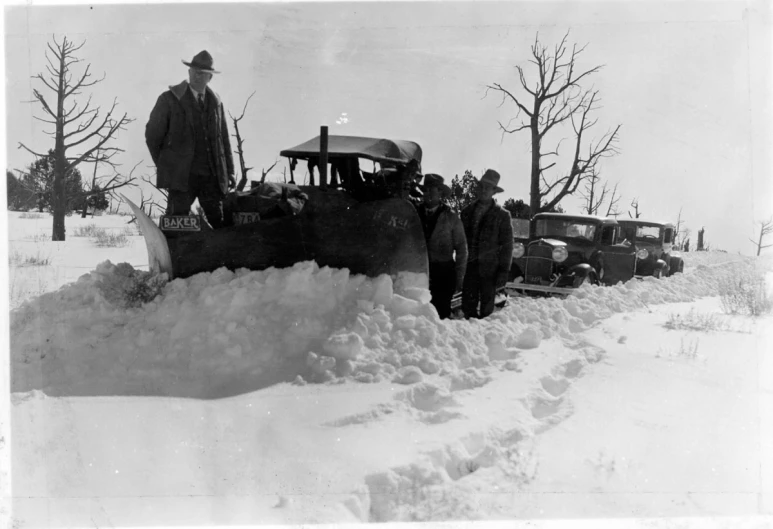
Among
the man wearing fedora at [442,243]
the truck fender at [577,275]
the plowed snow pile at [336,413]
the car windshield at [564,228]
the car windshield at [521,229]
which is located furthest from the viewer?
the car windshield at [521,229]

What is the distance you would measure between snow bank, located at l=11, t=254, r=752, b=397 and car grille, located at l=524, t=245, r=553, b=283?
16.5ft

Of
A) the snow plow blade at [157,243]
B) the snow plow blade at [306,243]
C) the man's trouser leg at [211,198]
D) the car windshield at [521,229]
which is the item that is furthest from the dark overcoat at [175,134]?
the car windshield at [521,229]

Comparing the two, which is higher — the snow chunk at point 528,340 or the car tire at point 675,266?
the car tire at point 675,266

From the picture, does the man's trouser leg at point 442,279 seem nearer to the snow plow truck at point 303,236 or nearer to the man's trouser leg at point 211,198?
the snow plow truck at point 303,236

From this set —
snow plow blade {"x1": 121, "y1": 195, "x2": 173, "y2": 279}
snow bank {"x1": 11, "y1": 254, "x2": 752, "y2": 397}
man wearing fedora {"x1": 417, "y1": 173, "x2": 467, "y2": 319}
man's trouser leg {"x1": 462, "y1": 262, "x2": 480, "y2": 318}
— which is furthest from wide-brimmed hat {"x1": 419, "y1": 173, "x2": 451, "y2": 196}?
snow plow blade {"x1": 121, "y1": 195, "x2": 173, "y2": 279}

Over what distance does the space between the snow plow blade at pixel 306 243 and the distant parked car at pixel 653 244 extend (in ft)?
24.4

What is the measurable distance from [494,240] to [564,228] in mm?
4860

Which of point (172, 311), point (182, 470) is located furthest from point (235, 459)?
point (172, 311)

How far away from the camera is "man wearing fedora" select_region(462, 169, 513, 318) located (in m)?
6.83

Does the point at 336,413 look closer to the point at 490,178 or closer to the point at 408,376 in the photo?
the point at 408,376

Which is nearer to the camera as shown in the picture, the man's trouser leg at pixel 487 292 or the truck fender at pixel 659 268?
the man's trouser leg at pixel 487 292

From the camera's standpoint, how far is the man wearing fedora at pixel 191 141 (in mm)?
5602

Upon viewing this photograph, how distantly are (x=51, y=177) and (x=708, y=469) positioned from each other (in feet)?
25.1

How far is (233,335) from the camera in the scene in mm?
4414
